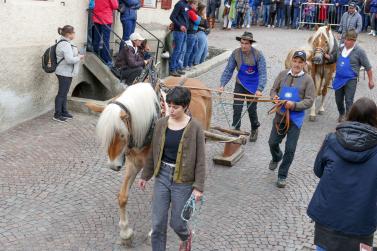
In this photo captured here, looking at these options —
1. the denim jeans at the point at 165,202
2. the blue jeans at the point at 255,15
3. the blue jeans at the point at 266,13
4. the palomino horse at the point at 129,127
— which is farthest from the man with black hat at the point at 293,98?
the blue jeans at the point at 255,15

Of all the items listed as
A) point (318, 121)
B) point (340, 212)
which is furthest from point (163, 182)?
point (318, 121)

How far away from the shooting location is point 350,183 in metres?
3.73

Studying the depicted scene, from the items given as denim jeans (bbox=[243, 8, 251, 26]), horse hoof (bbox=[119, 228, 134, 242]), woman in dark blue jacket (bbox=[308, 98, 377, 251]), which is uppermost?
denim jeans (bbox=[243, 8, 251, 26])

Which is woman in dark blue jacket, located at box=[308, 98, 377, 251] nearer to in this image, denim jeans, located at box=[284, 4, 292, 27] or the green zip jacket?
the green zip jacket

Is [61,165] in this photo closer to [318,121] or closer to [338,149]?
[338,149]

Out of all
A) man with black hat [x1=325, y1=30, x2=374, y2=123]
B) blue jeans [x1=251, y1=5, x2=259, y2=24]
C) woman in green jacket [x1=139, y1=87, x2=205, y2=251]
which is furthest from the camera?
blue jeans [x1=251, y1=5, x2=259, y2=24]

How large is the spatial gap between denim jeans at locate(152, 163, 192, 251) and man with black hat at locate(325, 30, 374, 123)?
19.5ft

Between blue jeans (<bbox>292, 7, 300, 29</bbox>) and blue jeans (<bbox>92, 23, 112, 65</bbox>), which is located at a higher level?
blue jeans (<bbox>292, 7, 300, 29</bbox>)

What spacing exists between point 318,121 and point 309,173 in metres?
3.20

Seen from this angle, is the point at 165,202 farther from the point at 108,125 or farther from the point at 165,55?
the point at 165,55

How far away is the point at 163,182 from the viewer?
4520mm

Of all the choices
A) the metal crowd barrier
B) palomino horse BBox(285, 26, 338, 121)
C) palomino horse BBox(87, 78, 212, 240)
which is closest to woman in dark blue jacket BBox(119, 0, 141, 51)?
palomino horse BBox(285, 26, 338, 121)

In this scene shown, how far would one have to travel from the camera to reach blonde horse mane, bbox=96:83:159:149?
4426mm

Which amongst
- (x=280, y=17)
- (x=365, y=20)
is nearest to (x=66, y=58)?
(x=280, y=17)
